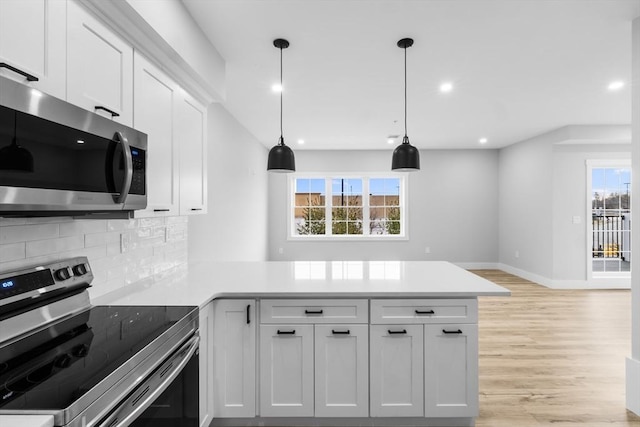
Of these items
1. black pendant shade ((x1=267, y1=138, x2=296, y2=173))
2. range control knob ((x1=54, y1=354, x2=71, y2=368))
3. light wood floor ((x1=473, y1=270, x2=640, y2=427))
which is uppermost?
black pendant shade ((x1=267, y1=138, x2=296, y2=173))

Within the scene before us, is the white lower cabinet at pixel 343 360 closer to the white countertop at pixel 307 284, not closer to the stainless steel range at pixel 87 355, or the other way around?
the white countertop at pixel 307 284

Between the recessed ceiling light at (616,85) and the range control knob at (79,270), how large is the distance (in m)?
4.76

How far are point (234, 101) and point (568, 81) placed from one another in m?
3.50

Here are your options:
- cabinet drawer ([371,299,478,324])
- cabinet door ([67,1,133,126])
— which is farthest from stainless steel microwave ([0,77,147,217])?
cabinet drawer ([371,299,478,324])

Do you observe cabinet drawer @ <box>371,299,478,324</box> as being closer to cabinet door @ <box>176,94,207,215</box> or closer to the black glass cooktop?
the black glass cooktop

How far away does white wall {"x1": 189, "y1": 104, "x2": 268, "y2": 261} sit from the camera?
355 cm

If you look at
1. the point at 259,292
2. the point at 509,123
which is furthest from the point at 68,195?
the point at 509,123

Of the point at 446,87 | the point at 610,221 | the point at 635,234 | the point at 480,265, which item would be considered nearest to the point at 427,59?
the point at 446,87

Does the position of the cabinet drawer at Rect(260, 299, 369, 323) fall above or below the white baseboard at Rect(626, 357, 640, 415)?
above

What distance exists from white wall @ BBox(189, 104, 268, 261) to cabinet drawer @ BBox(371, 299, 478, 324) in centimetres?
186

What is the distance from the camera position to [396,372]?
1.98 meters

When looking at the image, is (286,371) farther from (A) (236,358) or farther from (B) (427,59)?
(B) (427,59)

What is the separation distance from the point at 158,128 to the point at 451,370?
6.99 feet

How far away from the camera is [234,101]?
3986mm
